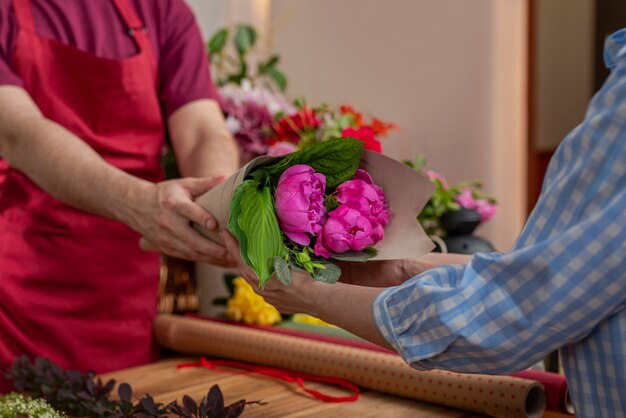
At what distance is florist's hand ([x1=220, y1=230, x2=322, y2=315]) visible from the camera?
859mm

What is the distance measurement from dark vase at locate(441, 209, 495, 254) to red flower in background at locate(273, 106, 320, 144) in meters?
0.35

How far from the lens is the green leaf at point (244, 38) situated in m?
2.05

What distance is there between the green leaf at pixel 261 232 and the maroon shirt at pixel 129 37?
0.61 m

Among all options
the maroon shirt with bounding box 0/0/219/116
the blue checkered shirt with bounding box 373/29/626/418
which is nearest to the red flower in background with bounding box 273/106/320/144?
the maroon shirt with bounding box 0/0/219/116

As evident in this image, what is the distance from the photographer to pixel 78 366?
1.37m

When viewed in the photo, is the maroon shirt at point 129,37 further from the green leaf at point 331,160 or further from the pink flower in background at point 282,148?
the green leaf at point 331,160

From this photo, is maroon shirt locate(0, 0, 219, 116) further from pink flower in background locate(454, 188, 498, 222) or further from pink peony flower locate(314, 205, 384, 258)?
pink peony flower locate(314, 205, 384, 258)

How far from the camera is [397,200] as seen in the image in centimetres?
98

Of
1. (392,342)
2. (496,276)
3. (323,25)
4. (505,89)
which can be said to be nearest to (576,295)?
(496,276)

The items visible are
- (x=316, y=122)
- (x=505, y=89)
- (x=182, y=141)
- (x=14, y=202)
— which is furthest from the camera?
(x=505, y=89)

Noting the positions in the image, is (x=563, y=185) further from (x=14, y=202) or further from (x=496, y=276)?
(x=14, y=202)

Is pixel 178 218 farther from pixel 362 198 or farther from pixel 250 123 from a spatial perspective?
pixel 250 123

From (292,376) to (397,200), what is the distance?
40 centimetres

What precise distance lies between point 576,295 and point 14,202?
101 cm
